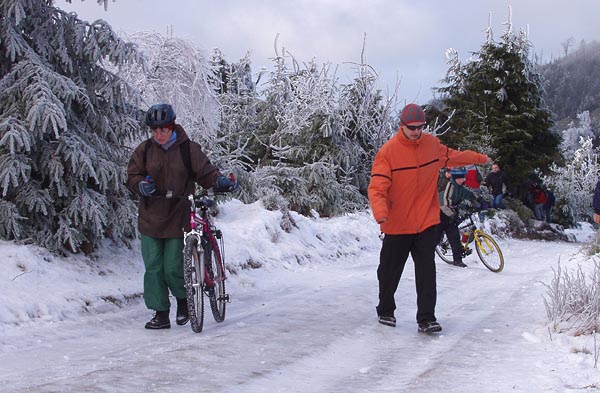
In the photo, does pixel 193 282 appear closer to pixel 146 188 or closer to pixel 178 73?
pixel 146 188

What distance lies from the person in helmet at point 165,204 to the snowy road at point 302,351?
400 mm

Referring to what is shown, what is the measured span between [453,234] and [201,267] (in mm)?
7166

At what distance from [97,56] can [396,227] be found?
12.7 ft

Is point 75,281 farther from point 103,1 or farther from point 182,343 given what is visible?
point 103,1

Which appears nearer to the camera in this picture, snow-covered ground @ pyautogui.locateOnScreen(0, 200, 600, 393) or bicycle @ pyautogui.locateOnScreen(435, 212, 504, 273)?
snow-covered ground @ pyautogui.locateOnScreen(0, 200, 600, 393)

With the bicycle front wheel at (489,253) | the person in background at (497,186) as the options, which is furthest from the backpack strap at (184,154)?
the person in background at (497,186)

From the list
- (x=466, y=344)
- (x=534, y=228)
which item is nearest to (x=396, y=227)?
(x=466, y=344)

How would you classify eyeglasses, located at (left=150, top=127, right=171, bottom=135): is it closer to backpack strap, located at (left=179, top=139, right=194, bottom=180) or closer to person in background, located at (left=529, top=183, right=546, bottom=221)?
backpack strap, located at (left=179, top=139, right=194, bottom=180)

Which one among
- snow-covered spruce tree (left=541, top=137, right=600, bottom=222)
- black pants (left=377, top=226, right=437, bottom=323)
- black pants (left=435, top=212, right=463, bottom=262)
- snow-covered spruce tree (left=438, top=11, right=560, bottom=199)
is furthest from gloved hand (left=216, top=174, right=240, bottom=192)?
snow-covered spruce tree (left=541, top=137, right=600, bottom=222)

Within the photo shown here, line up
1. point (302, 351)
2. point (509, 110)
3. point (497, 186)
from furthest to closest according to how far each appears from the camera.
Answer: point (509, 110) → point (497, 186) → point (302, 351)

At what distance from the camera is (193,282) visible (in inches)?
232

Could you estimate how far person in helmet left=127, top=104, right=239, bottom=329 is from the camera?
19.7ft

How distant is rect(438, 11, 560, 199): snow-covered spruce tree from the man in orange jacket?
24831 mm

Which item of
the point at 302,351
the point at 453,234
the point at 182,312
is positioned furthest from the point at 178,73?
the point at 302,351
